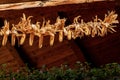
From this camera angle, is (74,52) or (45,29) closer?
(45,29)

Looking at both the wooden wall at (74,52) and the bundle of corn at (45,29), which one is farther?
the wooden wall at (74,52)

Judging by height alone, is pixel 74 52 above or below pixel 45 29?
below

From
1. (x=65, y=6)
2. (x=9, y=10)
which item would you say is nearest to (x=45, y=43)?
(x=65, y=6)

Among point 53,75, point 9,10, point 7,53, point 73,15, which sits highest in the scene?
point 9,10

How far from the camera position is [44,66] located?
6.14 metres

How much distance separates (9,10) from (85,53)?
10.2 ft

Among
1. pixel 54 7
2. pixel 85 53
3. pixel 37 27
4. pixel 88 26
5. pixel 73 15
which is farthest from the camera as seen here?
pixel 85 53

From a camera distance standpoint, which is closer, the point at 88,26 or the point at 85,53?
the point at 88,26

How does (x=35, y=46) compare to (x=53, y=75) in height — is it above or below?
above

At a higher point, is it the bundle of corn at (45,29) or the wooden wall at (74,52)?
the bundle of corn at (45,29)

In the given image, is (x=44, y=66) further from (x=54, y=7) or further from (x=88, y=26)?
(x=88, y=26)

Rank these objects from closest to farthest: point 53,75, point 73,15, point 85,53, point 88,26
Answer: point 88,26
point 73,15
point 53,75
point 85,53

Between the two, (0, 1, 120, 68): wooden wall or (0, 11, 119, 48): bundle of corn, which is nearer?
(0, 11, 119, 48): bundle of corn

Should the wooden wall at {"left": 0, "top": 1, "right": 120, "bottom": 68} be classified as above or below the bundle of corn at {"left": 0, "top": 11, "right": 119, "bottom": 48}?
below
